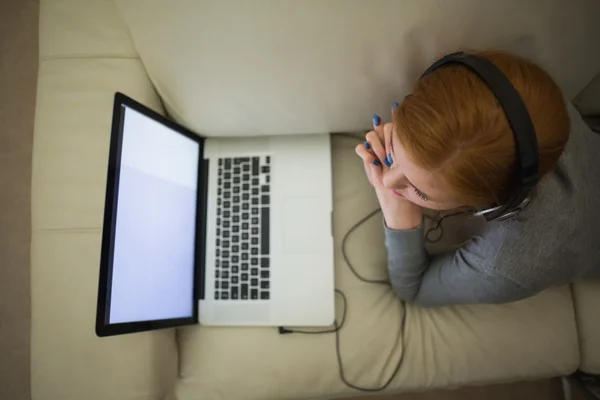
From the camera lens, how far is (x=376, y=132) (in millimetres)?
799

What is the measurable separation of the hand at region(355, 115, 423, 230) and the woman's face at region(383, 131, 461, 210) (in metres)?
0.12

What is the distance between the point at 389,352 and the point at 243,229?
449 mm

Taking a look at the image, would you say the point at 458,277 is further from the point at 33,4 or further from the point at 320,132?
the point at 33,4

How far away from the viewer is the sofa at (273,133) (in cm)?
68

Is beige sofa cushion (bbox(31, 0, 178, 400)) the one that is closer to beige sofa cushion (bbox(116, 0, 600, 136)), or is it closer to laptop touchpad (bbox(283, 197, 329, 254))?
beige sofa cushion (bbox(116, 0, 600, 136))

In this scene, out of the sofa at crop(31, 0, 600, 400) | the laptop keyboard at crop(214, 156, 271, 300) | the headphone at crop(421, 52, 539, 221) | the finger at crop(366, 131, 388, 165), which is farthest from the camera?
the laptop keyboard at crop(214, 156, 271, 300)

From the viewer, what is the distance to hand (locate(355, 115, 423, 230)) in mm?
790

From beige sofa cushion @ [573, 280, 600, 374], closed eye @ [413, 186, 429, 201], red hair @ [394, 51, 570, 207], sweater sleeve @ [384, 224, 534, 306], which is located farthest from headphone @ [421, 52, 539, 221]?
beige sofa cushion @ [573, 280, 600, 374]

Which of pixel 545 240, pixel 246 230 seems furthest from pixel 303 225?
pixel 545 240

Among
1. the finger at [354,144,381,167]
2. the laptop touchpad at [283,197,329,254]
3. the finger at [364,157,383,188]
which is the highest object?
the finger at [354,144,381,167]

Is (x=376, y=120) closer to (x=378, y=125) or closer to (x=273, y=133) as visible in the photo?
(x=378, y=125)

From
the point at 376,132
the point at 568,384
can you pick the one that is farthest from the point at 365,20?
the point at 568,384

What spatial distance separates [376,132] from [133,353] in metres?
0.68

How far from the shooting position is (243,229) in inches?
37.1
